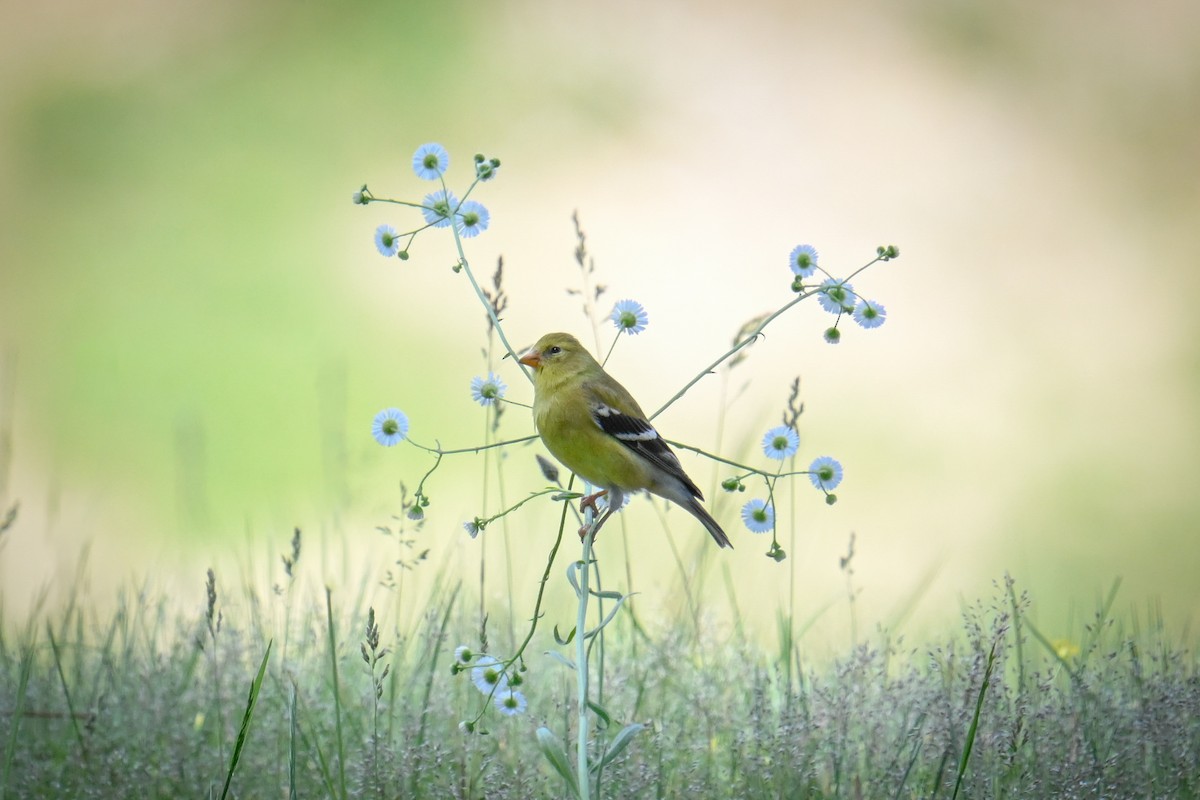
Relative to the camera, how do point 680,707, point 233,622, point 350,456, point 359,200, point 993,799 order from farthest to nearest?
point 350,456
point 233,622
point 680,707
point 993,799
point 359,200

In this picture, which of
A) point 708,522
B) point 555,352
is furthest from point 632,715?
point 555,352

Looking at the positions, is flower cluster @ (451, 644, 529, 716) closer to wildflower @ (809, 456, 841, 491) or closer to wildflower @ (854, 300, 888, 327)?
A: wildflower @ (809, 456, 841, 491)

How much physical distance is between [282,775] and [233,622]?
0.65 meters

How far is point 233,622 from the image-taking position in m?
3.42

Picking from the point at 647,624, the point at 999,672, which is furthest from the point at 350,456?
the point at 999,672

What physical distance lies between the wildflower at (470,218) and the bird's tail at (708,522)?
850mm

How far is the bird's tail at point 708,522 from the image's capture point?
271 centimetres

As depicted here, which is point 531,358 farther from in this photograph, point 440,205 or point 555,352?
point 440,205

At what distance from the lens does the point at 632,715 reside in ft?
10.1

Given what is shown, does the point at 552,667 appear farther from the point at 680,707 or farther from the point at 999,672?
the point at 999,672

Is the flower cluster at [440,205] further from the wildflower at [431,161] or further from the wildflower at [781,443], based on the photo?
the wildflower at [781,443]

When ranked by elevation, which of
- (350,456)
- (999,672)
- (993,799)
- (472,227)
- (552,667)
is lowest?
(993,799)

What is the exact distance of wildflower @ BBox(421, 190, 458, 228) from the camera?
226cm

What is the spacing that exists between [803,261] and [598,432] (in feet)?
2.22
